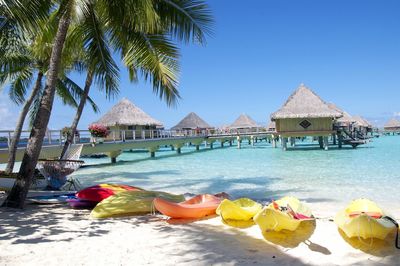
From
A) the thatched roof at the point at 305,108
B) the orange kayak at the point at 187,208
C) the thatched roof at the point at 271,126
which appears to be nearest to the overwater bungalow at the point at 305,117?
the thatched roof at the point at 305,108

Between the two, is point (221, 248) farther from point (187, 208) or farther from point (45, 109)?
point (45, 109)

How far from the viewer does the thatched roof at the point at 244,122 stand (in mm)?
43312

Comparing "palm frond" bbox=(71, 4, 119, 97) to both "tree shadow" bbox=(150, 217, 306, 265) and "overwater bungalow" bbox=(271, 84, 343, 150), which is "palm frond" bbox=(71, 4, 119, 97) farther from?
"overwater bungalow" bbox=(271, 84, 343, 150)

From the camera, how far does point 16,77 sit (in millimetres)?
12773

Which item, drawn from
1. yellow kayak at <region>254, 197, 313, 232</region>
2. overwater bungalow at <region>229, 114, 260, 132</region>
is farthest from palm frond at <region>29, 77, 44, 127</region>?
overwater bungalow at <region>229, 114, 260, 132</region>

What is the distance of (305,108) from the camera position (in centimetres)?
2577

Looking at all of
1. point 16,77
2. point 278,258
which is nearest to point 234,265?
point 278,258

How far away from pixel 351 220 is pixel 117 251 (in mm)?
2690

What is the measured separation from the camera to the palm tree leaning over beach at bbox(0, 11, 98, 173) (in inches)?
339

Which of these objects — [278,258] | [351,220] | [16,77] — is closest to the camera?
[278,258]

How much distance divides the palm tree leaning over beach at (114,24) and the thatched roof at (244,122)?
1419 inches

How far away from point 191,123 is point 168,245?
37437 millimetres

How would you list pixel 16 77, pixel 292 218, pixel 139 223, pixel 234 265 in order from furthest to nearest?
pixel 16 77
pixel 139 223
pixel 292 218
pixel 234 265

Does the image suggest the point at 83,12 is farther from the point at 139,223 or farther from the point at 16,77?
the point at 16,77
